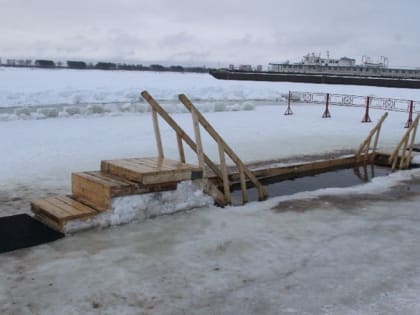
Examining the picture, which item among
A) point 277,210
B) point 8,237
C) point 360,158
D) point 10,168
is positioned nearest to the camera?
point 8,237

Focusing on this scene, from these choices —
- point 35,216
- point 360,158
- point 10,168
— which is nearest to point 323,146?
point 360,158

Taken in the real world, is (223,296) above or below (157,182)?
below

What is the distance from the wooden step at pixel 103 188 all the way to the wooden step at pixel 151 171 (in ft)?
0.24

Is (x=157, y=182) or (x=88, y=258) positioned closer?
(x=88, y=258)

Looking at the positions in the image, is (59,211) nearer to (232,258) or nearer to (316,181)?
(232,258)

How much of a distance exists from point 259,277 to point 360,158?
274 inches

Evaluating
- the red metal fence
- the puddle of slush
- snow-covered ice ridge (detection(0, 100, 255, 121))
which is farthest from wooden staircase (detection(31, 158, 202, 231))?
the red metal fence

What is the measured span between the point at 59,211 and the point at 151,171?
3.56ft

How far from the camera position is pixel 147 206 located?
568cm

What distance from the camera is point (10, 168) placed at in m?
8.22

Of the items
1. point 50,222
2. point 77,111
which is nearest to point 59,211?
point 50,222

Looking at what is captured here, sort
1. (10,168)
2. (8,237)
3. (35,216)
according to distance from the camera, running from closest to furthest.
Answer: (8,237) → (35,216) → (10,168)

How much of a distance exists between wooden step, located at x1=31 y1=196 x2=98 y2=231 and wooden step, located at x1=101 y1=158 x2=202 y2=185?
2.00 ft

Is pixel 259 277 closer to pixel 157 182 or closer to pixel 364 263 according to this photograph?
pixel 364 263
